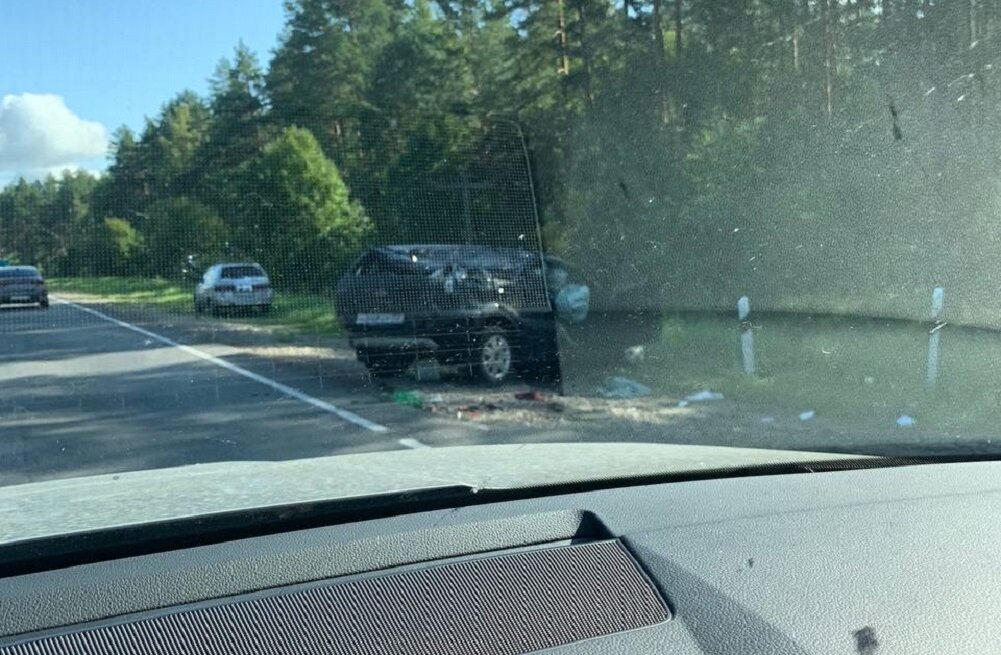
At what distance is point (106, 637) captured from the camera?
2.26 meters

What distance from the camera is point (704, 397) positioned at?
10297 mm

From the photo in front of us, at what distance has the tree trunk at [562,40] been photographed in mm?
11211

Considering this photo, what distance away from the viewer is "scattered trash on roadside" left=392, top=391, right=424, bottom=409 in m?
10.1

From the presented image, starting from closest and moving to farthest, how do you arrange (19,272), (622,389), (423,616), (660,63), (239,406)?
1. (423,616)
2. (19,272)
3. (239,406)
4. (622,389)
5. (660,63)

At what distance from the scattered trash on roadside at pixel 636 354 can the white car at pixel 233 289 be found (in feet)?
12.4

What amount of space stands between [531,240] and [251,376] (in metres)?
3.17

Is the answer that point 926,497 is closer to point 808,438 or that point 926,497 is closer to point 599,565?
point 599,565

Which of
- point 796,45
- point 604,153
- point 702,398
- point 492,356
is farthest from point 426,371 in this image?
point 796,45

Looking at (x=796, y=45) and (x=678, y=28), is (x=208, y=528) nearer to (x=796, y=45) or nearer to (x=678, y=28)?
(x=796, y=45)

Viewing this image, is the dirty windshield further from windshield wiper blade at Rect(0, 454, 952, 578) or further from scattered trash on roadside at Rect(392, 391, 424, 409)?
windshield wiper blade at Rect(0, 454, 952, 578)

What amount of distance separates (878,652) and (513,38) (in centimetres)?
915

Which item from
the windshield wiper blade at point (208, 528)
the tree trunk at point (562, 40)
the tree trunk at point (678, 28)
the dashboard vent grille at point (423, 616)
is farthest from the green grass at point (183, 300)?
the dashboard vent grille at point (423, 616)

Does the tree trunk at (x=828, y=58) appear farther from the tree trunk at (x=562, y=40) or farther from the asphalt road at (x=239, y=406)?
the asphalt road at (x=239, y=406)

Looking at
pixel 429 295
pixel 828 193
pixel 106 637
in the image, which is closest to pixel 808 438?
pixel 828 193
